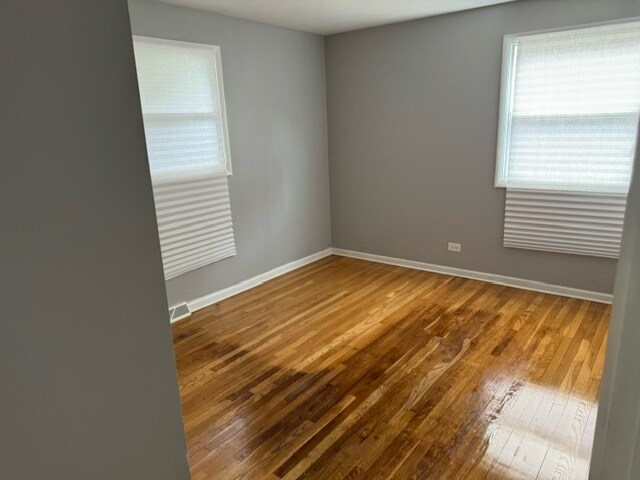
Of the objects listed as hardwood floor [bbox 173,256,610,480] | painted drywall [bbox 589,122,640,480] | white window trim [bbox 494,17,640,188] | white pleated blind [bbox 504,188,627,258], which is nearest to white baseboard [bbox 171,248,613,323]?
hardwood floor [bbox 173,256,610,480]

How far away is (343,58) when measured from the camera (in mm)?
4793

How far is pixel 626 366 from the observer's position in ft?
2.46

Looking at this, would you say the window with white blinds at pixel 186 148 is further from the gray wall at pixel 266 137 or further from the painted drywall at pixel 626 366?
the painted drywall at pixel 626 366

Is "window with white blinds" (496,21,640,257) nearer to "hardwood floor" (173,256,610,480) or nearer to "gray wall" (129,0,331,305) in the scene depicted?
"hardwood floor" (173,256,610,480)

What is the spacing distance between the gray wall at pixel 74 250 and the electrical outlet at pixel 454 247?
3.93 meters

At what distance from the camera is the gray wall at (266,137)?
Answer: 3779 mm

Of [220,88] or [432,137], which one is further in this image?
[432,137]

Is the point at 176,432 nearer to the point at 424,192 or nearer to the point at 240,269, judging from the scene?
the point at 240,269

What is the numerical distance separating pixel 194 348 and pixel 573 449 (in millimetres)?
2464

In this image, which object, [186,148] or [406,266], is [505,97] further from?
[186,148]

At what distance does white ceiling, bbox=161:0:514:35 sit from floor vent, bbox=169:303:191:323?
2.49 metres

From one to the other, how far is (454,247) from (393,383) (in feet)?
7.31

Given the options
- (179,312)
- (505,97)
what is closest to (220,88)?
(179,312)

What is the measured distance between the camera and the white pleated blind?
11.7 ft
